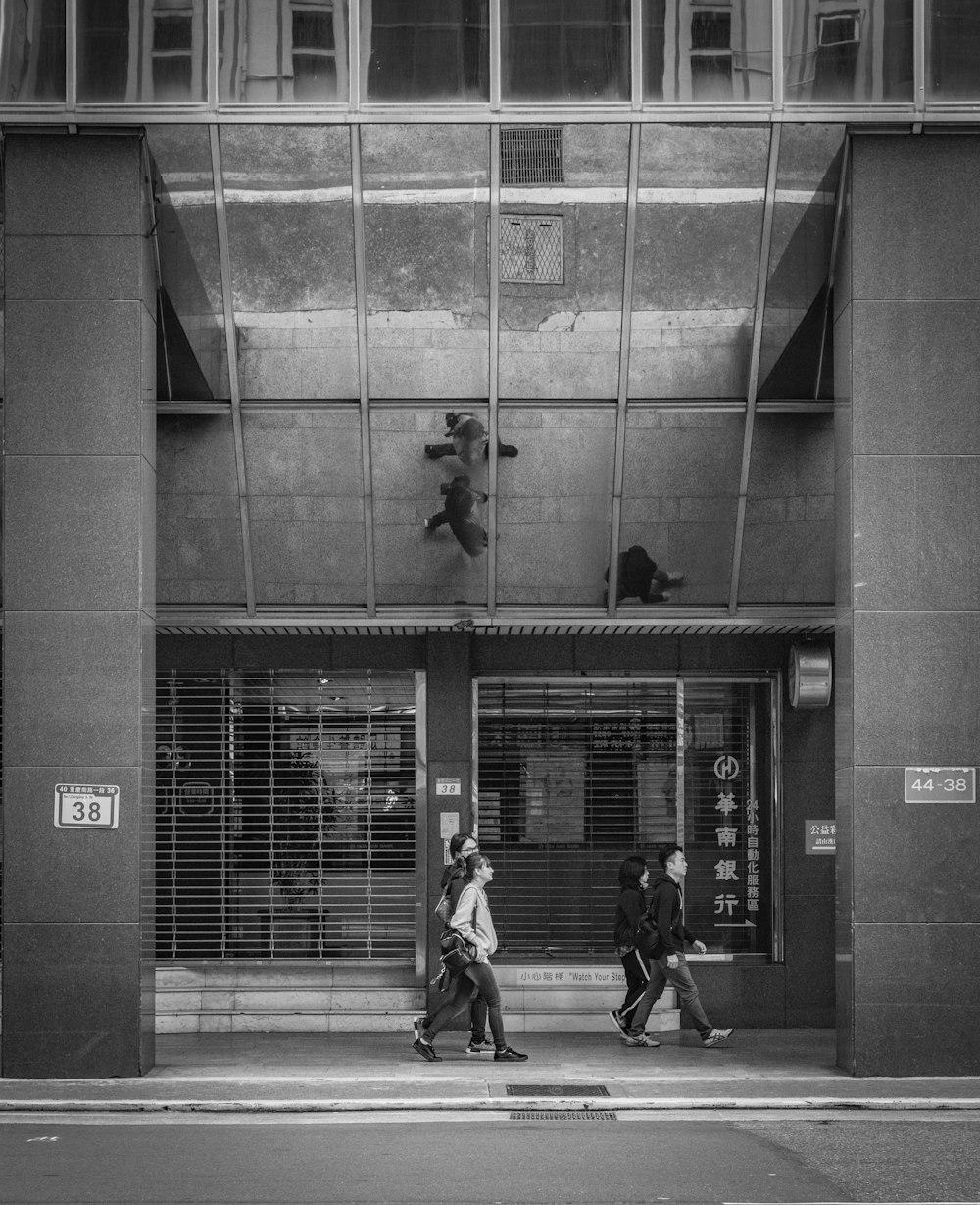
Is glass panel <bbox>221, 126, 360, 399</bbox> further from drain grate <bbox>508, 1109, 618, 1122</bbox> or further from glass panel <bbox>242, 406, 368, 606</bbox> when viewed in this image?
drain grate <bbox>508, 1109, 618, 1122</bbox>

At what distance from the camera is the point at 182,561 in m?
15.0

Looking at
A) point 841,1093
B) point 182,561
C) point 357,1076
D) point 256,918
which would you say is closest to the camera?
point 841,1093

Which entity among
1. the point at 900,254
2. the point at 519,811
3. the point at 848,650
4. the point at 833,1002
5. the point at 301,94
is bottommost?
the point at 833,1002

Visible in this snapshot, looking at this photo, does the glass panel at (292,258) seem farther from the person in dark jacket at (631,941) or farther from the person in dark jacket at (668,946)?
the person in dark jacket at (668,946)

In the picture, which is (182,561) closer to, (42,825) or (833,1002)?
(42,825)

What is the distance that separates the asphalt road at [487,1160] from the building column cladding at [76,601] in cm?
144

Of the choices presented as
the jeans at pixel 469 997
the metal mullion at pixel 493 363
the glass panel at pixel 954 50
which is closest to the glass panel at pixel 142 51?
the metal mullion at pixel 493 363

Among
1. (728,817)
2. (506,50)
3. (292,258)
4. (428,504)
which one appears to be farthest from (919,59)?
(728,817)

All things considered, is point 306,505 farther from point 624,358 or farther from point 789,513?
point 789,513

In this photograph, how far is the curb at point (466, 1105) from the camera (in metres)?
11.2

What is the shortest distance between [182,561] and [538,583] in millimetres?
3174

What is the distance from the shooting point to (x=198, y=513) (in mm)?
14820

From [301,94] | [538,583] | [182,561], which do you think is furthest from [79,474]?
[538,583]

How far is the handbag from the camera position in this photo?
13078 mm
